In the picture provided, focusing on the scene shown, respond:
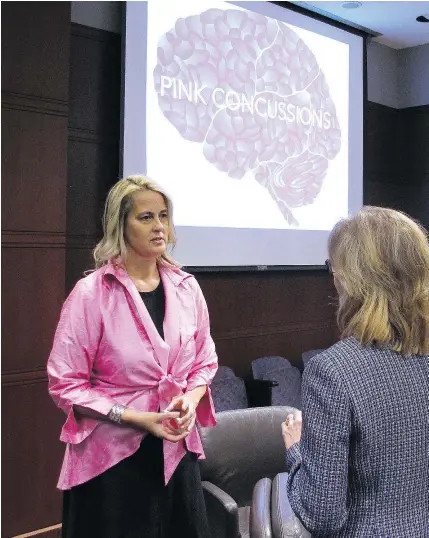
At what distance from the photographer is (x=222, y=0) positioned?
166 inches

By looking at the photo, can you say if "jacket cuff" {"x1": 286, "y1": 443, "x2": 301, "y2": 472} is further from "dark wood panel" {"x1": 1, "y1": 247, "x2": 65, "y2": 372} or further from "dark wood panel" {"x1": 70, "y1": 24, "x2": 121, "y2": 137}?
"dark wood panel" {"x1": 70, "y1": 24, "x2": 121, "y2": 137}

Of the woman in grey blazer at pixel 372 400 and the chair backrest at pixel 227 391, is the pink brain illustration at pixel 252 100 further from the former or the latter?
the woman in grey blazer at pixel 372 400

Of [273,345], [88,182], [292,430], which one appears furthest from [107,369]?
[273,345]

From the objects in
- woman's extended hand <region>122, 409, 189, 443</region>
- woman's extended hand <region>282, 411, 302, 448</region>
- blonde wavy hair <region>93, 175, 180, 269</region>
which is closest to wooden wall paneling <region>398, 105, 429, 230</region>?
blonde wavy hair <region>93, 175, 180, 269</region>

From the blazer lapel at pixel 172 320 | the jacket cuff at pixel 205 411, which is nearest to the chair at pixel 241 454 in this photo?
the jacket cuff at pixel 205 411

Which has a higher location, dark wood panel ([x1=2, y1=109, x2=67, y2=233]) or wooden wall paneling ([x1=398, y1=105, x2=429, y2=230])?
wooden wall paneling ([x1=398, y1=105, x2=429, y2=230])

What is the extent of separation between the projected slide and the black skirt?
7.18 feet

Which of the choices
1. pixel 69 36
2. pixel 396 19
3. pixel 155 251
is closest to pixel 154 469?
pixel 155 251

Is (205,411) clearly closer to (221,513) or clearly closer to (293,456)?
(221,513)

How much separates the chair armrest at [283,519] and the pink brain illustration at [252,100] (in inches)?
105

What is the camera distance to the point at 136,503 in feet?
6.41

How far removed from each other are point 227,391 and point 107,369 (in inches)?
87.3

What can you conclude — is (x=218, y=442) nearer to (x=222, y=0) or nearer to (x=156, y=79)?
(x=156, y=79)

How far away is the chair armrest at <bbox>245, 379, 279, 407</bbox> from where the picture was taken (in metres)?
4.28
